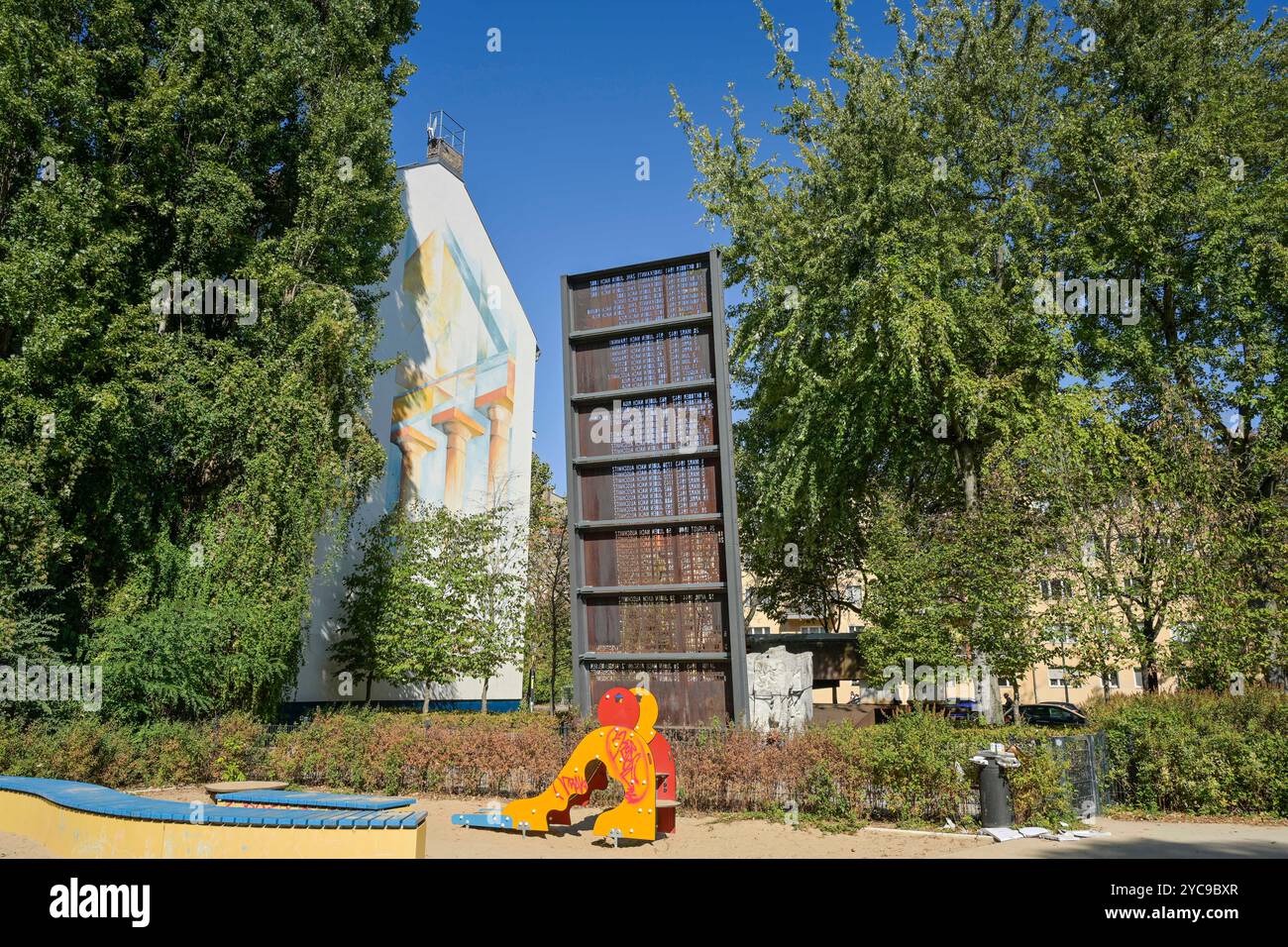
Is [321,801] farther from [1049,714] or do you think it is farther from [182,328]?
[1049,714]

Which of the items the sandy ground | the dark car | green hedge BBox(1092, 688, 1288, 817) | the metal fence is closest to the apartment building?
the dark car

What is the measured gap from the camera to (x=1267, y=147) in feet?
70.0

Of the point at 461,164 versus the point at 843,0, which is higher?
the point at 461,164

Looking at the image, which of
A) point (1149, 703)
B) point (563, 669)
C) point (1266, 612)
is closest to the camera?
point (1149, 703)

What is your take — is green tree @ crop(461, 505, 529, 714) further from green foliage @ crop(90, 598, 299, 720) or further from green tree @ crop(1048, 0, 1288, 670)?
green tree @ crop(1048, 0, 1288, 670)

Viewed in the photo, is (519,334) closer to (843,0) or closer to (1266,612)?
(843,0)

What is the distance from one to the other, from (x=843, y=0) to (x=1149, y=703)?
2087cm

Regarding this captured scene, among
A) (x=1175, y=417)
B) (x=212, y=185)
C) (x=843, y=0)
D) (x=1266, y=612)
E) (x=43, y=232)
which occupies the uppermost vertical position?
(x=843, y=0)

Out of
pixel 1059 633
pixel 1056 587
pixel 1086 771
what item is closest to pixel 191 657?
pixel 1086 771

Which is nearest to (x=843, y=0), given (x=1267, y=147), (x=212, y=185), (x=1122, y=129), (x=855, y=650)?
(x=1122, y=129)

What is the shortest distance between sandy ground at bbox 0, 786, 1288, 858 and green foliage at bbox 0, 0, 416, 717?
8.25m

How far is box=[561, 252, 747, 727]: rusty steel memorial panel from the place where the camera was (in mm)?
13711

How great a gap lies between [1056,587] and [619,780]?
11.1 meters

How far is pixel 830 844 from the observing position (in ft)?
34.4
